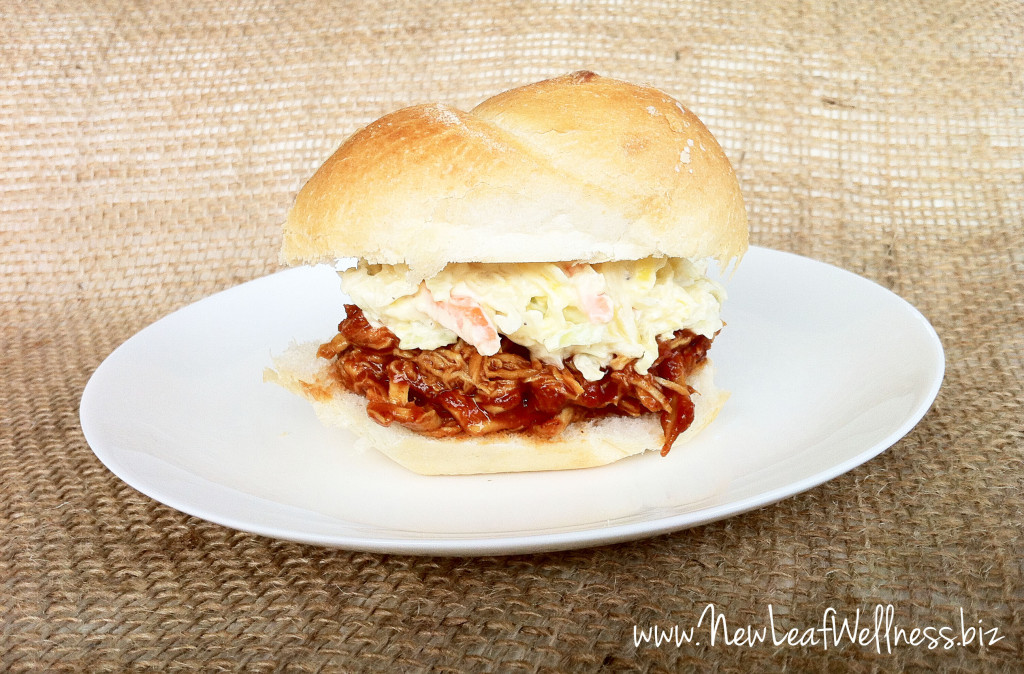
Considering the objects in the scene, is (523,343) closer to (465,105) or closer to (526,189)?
(526,189)

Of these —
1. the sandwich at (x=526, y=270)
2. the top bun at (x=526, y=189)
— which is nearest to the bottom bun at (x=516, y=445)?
the sandwich at (x=526, y=270)

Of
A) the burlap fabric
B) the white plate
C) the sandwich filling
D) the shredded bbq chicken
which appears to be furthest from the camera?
the shredded bbq chicken

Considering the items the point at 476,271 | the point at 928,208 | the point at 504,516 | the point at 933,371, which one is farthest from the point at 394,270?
the point at 928,208

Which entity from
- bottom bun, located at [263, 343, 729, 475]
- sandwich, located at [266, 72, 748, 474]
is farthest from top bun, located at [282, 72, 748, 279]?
bottom bun, located at [263, 343, 729, 475]

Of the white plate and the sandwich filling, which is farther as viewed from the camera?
A: the sandwich filling

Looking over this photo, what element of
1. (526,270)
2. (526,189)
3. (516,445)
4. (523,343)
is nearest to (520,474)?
(516,445)

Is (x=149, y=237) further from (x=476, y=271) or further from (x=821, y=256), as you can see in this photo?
(x=821, y=256)

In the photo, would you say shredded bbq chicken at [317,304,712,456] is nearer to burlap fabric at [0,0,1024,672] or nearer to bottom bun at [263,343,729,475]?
bottom bun at [263,343,729,475]
